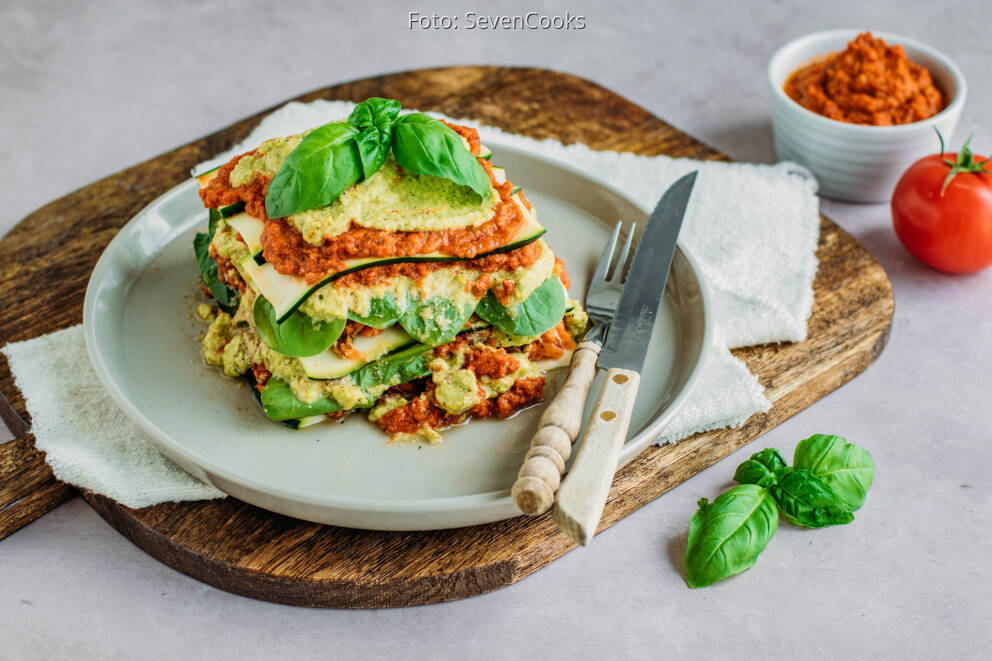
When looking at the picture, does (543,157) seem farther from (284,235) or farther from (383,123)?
(284,235)

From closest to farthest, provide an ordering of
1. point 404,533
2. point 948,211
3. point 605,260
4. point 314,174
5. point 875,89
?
1. point 314,174
2. point 404,533
3. point 605,260
4. point 948,211
5. point 875,89

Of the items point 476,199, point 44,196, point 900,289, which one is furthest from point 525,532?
point 44,196

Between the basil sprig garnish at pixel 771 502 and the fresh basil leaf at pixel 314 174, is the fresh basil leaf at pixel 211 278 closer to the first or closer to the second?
the fresh basil leaf at pixel 314 174

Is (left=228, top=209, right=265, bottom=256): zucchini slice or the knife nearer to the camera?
the knife

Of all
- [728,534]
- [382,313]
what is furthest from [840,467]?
[382,313]

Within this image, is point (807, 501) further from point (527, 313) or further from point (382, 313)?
point (382, 313)

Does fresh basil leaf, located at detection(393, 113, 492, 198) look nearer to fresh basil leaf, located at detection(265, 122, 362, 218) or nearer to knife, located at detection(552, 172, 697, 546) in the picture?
fresh basil leaf, located at detection(265, 122, 362, 218)

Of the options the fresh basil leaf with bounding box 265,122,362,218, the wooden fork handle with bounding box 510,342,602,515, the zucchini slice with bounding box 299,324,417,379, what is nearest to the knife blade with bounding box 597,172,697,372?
the wooden fork handle with bounding box 510,342,602,515
